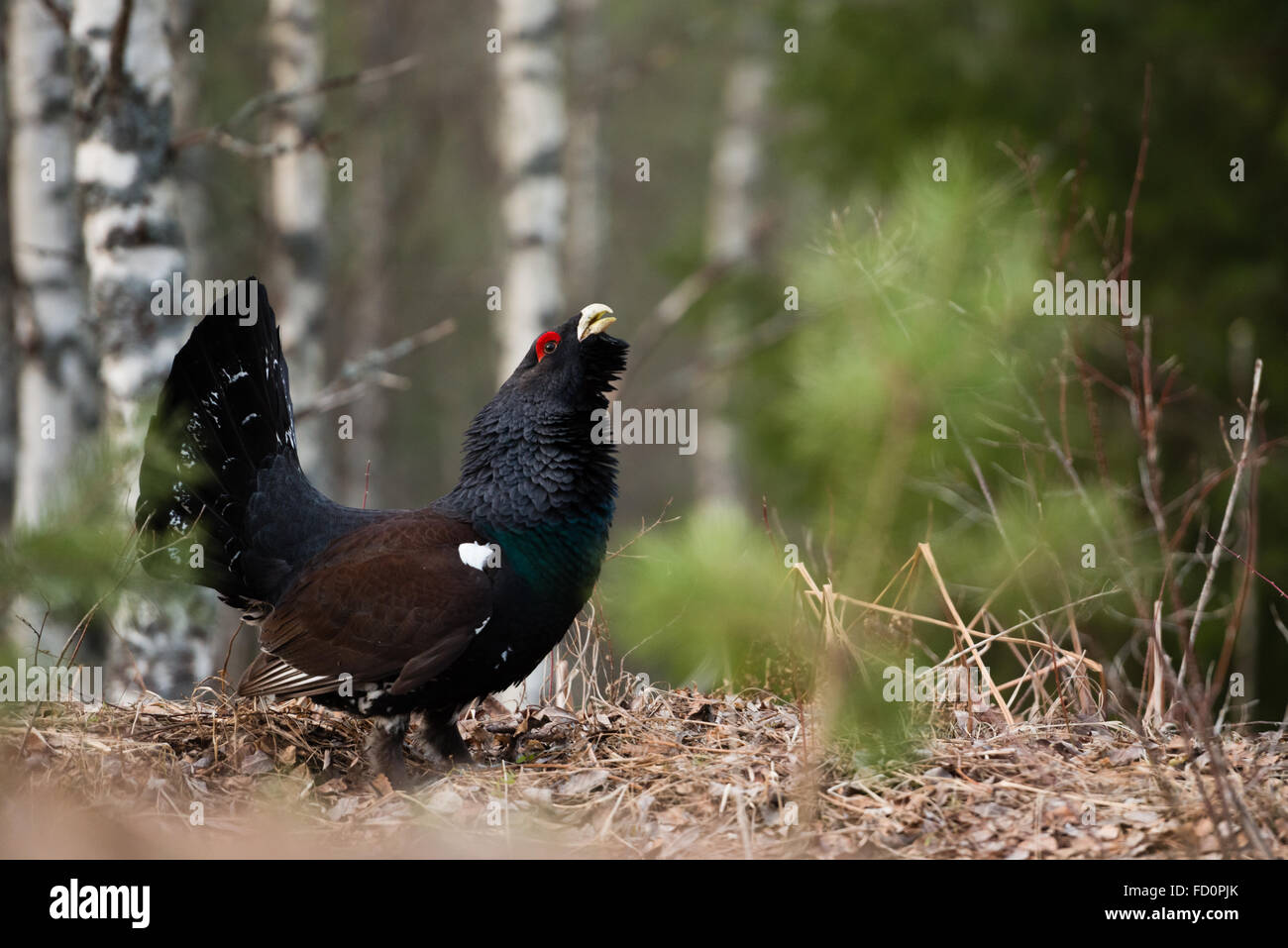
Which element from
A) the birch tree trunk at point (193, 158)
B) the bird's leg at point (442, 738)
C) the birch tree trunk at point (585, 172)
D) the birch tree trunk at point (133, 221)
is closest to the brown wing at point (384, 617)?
the bird's leg at point (442, 738)

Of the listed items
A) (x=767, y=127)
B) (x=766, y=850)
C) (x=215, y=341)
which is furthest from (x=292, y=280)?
(x=767, y=127)

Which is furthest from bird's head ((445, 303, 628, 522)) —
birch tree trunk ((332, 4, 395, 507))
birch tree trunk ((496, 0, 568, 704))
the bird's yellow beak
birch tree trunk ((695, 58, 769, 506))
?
birch tree trunk ((332, 4, 395, 507))

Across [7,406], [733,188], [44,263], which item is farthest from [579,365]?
[733,188]

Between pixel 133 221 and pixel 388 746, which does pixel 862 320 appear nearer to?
pixel 388 746

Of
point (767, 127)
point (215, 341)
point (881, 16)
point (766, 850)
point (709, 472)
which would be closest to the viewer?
point (766, 850)

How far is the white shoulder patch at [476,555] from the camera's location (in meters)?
4.21

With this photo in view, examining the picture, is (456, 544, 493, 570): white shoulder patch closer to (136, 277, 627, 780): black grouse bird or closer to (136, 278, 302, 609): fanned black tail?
(136, 277, 627, 780): black grouse bird

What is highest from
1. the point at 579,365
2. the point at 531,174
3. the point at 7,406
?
the point at 531,174

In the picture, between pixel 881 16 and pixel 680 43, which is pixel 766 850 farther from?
pixel 680 43

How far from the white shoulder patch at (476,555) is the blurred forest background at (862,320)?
0.59 metres

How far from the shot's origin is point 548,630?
4254 millimetres

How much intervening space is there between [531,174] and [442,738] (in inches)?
227

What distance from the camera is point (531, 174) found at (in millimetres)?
9227
